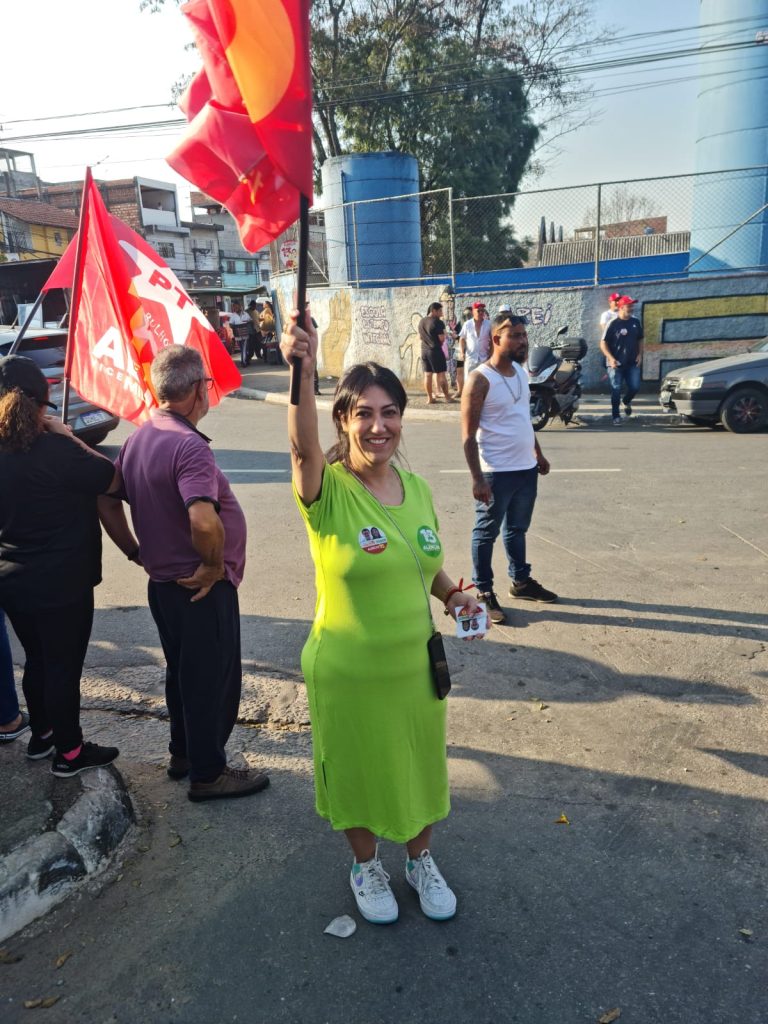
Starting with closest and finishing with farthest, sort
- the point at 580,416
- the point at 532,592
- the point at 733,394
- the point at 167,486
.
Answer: the point at 167,486
the point at 532,592
the point at 733,394
the point at 580,416

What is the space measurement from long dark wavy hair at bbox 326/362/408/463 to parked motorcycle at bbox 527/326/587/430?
8.69 metres

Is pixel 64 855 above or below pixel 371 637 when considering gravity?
below

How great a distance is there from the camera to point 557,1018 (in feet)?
6.89

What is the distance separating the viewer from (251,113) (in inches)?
76.4

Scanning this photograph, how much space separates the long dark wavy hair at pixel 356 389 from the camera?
2346mm

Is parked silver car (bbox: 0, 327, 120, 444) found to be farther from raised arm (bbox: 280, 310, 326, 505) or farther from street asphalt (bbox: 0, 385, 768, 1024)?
raised arm (bbox: 280, 310, 326, 505)

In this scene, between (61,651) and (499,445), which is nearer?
(61,651)

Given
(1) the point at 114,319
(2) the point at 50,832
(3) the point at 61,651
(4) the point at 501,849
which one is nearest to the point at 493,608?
(4) the point at 501,849

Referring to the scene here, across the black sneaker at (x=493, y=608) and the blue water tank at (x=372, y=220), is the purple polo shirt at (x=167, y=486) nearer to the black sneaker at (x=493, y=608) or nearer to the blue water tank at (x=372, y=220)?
the black sneaker at (x=493, y=608)

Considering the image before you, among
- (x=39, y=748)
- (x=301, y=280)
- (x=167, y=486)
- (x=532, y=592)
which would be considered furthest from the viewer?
(x=532, y=592)

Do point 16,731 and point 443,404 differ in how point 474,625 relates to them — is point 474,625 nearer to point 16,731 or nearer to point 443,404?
point 16,731

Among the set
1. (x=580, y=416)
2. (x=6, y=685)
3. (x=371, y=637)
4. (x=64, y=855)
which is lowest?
(x=64, y=855)

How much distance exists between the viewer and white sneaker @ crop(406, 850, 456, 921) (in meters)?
2.46

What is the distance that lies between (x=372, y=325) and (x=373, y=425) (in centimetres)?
1534
